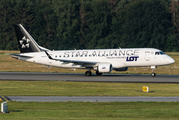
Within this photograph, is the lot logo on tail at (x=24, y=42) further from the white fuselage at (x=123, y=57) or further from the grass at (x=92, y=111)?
the grass at (x=92, y=111)

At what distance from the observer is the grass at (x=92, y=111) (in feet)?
56.9

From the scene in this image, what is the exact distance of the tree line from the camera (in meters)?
105

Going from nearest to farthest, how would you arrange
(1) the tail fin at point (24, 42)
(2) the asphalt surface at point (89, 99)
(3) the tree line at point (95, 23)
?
(2) the asphalt surface at point (89, 99) < (1) the tail fin at point (24, 42) < (3) the tree line at point (95, 23)

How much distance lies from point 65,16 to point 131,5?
24.6 meters

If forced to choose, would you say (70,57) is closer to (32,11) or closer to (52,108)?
(52,108)

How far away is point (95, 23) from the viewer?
374 ft

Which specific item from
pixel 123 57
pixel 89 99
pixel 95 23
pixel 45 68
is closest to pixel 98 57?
pixel 123 57

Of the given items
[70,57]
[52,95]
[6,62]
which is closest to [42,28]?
[6,62]

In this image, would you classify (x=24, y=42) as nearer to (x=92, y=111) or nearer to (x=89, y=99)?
(x=89, y=99)

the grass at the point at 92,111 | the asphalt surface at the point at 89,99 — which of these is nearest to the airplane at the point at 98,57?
the asphalt surface at the point at 89,99

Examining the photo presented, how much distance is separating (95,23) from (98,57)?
226 feet

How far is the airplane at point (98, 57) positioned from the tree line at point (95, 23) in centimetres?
5586

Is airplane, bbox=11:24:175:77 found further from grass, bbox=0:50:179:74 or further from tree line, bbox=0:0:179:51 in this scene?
tree line, bbox=0:0:179:51

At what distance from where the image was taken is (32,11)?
115 metres
